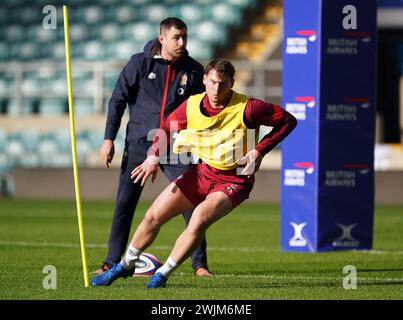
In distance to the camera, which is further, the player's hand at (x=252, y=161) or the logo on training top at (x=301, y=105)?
the logo on training top at (x=301, y=105)

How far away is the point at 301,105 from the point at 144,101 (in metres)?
3.09

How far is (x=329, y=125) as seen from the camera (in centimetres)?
1312

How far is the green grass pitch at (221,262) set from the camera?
8.70 metres

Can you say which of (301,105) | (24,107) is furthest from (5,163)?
(301,105)

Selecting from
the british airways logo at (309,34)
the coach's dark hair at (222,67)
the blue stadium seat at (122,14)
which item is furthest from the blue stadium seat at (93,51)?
the coach's dark hair at (222,67)

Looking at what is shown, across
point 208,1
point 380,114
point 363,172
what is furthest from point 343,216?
point 208,1

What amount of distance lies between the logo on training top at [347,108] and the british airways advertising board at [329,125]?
0.04ft

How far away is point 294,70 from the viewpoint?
520 inches

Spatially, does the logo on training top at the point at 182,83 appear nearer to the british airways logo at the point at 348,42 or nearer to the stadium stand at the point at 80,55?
the british airways logo at the point at 348,42

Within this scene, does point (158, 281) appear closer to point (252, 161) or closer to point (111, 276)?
point (111, 276)

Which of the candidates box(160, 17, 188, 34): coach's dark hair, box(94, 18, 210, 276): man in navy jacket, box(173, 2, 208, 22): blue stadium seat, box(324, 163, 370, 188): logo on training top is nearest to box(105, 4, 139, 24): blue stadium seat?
box(173, 2, 208, 22): blue stadium seat

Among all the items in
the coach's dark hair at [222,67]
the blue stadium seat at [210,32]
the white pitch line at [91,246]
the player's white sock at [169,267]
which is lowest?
the white pitch line at [91,246]
